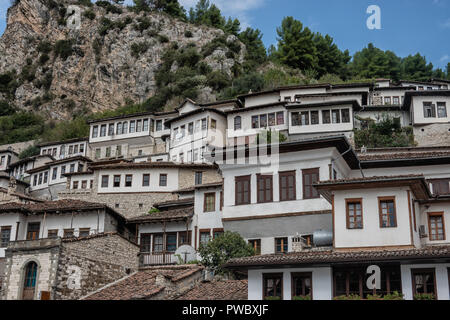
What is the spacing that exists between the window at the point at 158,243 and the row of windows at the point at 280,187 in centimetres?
710

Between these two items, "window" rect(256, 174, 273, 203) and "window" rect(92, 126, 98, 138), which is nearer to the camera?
"window" rect(256, 174, 273, 203)

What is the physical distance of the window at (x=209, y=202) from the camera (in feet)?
107

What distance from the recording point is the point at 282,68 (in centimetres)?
7988

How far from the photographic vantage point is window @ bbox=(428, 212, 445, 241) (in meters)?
24.1

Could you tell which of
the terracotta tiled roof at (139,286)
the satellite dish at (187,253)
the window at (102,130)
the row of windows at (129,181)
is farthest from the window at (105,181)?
A: the window at (102,130)

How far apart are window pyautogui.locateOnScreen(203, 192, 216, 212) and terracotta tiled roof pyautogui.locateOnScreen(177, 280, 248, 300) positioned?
8.21 meters

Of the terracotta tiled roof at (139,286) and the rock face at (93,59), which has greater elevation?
the rock face at (93,59)

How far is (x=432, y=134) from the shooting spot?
48656mm

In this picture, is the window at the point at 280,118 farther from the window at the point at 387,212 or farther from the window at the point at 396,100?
the window at the point at 387,212

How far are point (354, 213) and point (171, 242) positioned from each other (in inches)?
582

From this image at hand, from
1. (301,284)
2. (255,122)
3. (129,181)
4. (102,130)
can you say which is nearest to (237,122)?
(255,122)

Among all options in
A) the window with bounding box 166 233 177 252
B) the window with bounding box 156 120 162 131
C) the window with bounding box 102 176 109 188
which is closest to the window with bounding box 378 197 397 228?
the window with bounding box 166 233 177 252

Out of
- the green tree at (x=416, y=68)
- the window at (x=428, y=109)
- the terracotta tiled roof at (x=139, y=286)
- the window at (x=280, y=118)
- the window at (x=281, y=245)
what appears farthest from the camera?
the green tree at (x=416, y=68)

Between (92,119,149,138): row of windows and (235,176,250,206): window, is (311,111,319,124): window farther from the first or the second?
Answer: (92,119,149,138): row of windows
